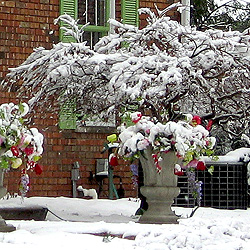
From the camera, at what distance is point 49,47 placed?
A: 1324 centimetres

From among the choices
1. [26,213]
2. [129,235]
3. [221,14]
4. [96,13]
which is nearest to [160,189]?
[129,235]

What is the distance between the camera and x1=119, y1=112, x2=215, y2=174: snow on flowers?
8062 mm

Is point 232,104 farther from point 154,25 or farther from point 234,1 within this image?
point 234,1

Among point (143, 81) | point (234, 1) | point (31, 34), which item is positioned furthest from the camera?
point (234, 1)

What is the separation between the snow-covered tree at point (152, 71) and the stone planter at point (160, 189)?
0.88 m

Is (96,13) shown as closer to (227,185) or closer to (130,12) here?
(130,12)

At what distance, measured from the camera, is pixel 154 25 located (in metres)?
9.48

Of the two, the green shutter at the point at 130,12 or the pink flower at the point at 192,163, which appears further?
the green shutter at the point at 130,12

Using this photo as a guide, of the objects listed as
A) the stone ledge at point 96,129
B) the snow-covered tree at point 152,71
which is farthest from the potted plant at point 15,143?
the stone ledge at point 96,129

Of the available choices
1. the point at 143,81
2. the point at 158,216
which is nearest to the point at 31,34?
the point at 143,81

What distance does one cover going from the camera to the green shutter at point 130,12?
13766mm

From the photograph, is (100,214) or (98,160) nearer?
(100,214)

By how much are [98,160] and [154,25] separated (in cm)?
450

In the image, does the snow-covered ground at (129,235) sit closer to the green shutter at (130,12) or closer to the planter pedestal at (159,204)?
the planter pedestal at (159,204)
